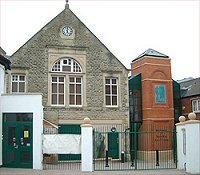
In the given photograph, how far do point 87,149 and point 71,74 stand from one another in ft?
36.6

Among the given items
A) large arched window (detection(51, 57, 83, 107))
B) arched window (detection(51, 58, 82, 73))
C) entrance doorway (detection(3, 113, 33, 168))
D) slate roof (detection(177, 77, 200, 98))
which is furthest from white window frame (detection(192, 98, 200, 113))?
entrance doorway (detection(3, 113, 33, 168))

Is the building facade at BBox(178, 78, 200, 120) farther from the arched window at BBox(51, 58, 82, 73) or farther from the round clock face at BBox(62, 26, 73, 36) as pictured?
the round clock face at BBox(62, 26, 73, 36)

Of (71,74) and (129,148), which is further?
(129,148)

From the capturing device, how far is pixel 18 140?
2091 cm

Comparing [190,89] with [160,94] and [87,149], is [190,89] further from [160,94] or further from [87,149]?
[87,149]

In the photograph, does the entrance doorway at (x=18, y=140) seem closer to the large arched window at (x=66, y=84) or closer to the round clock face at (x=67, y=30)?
the large arched window at (x=66, y=84)

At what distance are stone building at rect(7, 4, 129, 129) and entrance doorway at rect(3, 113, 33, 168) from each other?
24.2 feet

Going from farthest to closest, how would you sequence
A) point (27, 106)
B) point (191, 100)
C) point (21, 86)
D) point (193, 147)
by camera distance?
point (191, 100)
point (21, 86)
point (27, 106)
point (193, 147)

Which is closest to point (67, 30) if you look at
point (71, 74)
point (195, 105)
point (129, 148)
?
point (71, 74)

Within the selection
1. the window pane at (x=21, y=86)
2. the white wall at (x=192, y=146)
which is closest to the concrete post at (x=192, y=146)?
the white wall at (x=192, y=146)

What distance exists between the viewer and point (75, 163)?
86.6 ft

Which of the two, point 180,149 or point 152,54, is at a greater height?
point 152,54

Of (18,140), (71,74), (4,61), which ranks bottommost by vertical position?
(18,140)

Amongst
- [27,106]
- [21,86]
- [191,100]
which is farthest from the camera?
[191,100]
